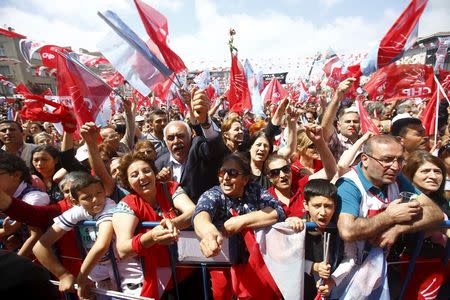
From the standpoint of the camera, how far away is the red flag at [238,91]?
6.65m

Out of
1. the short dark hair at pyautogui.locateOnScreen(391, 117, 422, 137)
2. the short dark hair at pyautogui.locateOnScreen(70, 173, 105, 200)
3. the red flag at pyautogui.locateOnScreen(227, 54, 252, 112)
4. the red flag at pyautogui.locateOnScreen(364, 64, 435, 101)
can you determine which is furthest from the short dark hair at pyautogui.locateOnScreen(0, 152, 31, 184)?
the red flag at pyautogui.locateOnScreen(364, 64, 435, 101)

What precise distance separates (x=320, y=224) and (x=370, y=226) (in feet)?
1.00

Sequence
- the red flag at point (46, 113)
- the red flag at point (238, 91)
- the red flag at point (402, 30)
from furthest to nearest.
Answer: the red flag at point (238, 91) < the red flag at point (402, 30) < the red flag at point (46, 113)

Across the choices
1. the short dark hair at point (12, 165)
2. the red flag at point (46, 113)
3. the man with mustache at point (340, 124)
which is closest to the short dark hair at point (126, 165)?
the short dark hair at point (12, 165)

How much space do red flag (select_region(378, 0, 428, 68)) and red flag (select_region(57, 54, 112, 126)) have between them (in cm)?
367

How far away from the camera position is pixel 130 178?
228cm

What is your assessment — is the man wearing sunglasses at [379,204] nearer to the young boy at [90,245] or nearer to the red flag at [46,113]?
the young boy at [90,245]

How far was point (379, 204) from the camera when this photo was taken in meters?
1.97

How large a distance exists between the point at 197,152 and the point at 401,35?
3.06 meters

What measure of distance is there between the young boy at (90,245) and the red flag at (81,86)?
1593 millimetres

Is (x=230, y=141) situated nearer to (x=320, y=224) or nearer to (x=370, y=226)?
(x=320, y=224)

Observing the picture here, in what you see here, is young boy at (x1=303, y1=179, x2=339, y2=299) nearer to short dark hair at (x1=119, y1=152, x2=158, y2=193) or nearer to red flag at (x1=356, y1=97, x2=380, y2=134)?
short dark hair at (x1=119, y1=152, x2=158, y2=193)

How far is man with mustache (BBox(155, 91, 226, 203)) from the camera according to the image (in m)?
2.58

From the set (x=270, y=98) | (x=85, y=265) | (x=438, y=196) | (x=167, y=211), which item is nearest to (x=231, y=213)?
(x=167, y=211)
